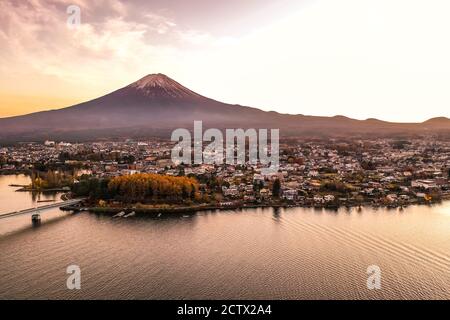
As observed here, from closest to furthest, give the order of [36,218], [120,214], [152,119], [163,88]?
1. [36,218]
2. [120,214]
3. [152,119]
4. [163,88]

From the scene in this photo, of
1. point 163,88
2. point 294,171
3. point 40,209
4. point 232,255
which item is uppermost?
point 163,88

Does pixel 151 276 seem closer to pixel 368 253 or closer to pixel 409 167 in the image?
pixel 368 253

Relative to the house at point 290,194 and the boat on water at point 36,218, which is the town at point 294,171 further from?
the boat on water at point 36,218

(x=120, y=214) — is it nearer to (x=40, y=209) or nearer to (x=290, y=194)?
(x=40, y=209)

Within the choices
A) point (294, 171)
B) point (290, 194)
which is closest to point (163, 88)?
point (294, 171)

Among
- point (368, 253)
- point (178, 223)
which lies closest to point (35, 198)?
point (178, 223)

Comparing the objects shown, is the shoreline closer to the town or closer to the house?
the town

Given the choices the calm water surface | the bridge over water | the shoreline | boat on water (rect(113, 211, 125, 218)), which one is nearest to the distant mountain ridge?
the shoreline
